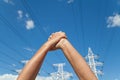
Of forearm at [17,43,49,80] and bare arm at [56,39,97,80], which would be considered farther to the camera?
forearm at [17,43,49,80]

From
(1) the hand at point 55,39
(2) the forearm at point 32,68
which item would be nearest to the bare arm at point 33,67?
(2) the forearm at point 32,68

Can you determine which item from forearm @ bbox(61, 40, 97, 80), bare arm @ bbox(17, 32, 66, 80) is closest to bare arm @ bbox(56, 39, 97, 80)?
forearm @ bbox(61, 40, 97, 80)

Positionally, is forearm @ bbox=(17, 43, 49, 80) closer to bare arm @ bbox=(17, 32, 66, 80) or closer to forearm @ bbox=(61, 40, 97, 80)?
bare arm @ bbox=(17, 32, 66, 80)

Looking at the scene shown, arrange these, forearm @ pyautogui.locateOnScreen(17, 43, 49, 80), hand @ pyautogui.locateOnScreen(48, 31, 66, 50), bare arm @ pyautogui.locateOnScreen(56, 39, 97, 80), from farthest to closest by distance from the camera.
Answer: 1. hand @ pyautogui.locateOnScreen(48, 31, 66, 50)
2. forearm @ pyautogui.locateOnScreen(17, 43, 49, 80)
3. bare arm @ pyautogui.locateOnScreen(56, 39, 97, 80)

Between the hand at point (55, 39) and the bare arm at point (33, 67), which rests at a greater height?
the hand at point (55, 39)

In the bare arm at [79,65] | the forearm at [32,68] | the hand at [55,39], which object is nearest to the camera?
the bare arm at [79,65]

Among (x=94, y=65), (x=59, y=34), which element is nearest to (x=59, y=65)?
(x=94, y=65)

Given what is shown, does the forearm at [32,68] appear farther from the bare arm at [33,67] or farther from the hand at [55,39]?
the hand at [55,39]

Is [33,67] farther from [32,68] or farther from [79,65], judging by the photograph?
[79,65]

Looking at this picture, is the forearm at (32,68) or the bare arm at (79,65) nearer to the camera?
the bare arm at (79,65)

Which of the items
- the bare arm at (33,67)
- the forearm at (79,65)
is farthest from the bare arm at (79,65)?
the bare arm at (33,67)

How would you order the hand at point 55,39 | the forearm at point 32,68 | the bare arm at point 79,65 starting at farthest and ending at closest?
the hand at point 55,39 < the forearm at point 32,68 < the bare arm at point 79,65

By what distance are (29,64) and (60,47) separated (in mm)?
352

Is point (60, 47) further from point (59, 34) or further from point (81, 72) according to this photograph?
point (81, 72)
